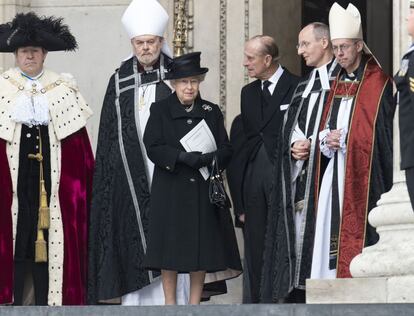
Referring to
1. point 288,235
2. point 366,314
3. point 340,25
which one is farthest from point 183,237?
point 366,314

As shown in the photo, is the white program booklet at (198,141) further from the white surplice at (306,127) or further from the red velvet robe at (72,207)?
the red velvet robe at (72,207)

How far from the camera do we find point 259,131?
57.7ft

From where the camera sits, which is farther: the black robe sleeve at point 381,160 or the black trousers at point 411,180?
the black robe sleeve at point 381,160

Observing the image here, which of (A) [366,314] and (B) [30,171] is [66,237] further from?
(A) [366,314]

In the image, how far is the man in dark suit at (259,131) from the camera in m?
17.4

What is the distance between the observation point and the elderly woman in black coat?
55.2 feet

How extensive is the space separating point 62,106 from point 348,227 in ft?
8.22

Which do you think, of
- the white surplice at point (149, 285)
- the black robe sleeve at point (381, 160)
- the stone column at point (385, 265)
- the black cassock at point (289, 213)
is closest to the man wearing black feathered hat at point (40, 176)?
the white surplice at point (149, 285)

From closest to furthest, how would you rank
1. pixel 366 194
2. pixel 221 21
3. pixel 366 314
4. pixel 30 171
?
pixel 366 314, pixel 366 194, pixel 30 171, pixel 221 21

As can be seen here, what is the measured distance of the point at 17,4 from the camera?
64.2 feet

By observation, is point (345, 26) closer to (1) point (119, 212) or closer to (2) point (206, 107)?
(2) point (206, 107)

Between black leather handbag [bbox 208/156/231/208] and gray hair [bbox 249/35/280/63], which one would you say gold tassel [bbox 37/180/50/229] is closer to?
black leather handbag [bbox 208/156/231/208]

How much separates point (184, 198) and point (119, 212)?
828mm

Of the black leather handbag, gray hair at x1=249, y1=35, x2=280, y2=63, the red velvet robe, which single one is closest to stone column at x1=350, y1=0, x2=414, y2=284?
the black leather handbag
